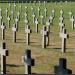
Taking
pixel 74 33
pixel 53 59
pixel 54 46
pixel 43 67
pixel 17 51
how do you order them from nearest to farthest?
pixel 43 67 → pixel 53 59 → pixel 17 51 → pixel 54 46 → pixel 74 33

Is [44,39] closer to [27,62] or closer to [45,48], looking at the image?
[45,48]

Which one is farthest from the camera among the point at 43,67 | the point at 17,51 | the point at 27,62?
the point at 17,51

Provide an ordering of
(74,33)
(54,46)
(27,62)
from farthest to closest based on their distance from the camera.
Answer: (74,33) → (54,46) → (27,62)

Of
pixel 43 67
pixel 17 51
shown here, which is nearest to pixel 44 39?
pixel 17 51

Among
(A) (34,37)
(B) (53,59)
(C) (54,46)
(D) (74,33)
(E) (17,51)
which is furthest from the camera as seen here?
(D) (74,33)

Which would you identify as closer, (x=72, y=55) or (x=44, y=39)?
(x=72, y=55)

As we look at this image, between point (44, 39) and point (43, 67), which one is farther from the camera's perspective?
point (44, 39)

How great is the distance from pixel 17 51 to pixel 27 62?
5.07m

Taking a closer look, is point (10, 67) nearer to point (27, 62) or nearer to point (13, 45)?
point (27, 62)

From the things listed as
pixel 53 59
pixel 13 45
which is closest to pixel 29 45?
pixel 13 45

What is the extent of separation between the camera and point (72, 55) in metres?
13.9

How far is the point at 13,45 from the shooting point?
16.2 metres

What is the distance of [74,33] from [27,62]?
10.6 m

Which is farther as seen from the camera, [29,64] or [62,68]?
[29,64]
